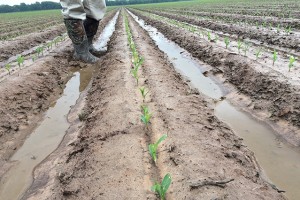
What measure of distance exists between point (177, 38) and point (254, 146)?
6691 mm

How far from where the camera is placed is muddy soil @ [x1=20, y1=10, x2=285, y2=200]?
2.14 meters

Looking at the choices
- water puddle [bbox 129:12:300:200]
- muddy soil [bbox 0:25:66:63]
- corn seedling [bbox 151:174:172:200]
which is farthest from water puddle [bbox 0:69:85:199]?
muddy soil [bbox 0:25:66:63]

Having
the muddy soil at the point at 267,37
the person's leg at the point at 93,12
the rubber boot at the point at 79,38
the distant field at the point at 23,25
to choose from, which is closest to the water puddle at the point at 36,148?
the rubber boot at the point at 79,38

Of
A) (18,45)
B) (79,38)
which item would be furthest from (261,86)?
(18,45)

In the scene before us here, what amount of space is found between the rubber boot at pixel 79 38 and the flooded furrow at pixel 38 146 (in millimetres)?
1475

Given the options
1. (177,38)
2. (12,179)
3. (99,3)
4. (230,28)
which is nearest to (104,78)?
(99,3)

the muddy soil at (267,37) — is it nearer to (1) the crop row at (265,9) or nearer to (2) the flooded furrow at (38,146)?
(1) the crop row at (265,9)

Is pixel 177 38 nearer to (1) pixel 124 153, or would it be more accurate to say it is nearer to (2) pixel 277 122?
(2) pixel 277 122

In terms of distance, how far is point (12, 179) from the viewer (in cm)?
267

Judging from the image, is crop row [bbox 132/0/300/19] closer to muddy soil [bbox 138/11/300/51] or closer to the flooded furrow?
muddy soil [bbox 138/11/300/51]

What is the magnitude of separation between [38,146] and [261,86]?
A: 304 centimetres

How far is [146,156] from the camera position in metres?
2.53

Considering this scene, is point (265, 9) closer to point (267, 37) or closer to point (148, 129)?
point (267, 37)

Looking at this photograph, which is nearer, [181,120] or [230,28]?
[181,120]
